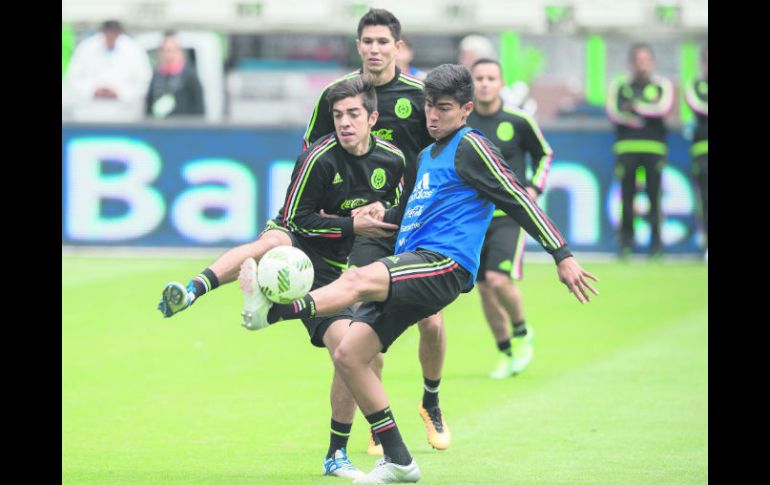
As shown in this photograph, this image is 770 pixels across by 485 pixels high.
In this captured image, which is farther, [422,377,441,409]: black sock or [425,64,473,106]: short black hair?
[422,377,441,409]: black sock

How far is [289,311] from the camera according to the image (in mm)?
7277

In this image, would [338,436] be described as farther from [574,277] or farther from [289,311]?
[574,277]

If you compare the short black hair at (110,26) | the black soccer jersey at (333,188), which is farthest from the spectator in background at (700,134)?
the black soccer jersey at (333,188)

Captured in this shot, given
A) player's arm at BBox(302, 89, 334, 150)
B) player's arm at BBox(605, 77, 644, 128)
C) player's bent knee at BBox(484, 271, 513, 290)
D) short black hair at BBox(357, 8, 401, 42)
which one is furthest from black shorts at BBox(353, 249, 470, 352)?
player's arm at BBox(605, 77, 644, 128)

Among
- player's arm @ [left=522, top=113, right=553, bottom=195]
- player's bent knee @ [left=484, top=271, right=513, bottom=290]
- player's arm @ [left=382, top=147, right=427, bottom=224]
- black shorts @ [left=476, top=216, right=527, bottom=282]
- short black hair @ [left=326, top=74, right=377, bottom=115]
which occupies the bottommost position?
player's bent knee @ [left=484, top=271, right=513, bottom=290]

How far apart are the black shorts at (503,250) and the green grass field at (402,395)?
2.82 feet

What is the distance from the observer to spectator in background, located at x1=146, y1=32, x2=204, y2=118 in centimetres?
2038

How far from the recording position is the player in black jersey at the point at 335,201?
829 cm

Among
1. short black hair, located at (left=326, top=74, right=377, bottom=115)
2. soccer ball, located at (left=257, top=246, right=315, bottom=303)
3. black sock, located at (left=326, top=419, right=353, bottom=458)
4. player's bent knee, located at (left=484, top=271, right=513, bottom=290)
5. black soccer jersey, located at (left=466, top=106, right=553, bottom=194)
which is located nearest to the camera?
soccer ball, located at (left=257, top=246, right=315, bottom=303)

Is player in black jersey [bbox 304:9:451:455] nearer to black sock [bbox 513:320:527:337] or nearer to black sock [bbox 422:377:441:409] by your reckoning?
black sock [bbox 422:377:441:409]

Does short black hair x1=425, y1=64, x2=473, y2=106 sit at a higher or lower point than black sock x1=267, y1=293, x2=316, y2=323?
higher

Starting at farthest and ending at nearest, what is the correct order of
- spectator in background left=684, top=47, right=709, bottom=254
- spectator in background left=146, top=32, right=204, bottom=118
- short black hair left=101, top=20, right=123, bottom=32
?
short black hair left=101, top=20, right=123, bottom=32
spectator in background left=146, top=32, right=204, bottom=118
spectator in background left=684, top=47, right=709, bottom=254

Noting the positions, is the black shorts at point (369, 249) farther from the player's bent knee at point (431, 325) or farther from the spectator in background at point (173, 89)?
the spectator in background at point (173, 89)

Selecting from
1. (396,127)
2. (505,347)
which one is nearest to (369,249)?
(396,127)
